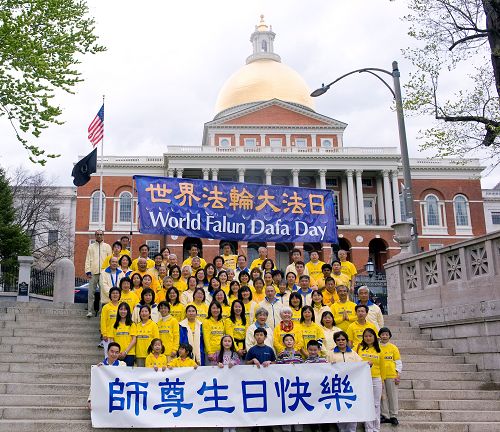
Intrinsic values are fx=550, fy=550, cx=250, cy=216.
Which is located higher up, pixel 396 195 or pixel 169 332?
pixel 396 195

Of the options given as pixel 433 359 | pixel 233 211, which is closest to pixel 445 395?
pixel 433 359

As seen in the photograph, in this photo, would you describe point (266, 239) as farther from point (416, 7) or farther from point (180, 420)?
point (416, 7)

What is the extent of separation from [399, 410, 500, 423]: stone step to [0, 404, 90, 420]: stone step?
5116 millimetres

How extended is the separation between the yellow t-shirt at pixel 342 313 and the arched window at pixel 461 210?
182 ft

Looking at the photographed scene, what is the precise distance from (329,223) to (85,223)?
50219mm

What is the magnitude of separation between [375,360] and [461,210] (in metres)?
57.7

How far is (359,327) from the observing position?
9227mm

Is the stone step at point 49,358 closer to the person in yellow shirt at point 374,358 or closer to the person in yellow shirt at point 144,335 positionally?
the person in yellow shirt at point 144,335

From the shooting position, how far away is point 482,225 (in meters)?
61.5

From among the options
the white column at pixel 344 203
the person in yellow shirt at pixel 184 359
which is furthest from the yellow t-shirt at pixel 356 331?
the white column at pixel 344 203

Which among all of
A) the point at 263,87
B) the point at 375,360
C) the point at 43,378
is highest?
the point at 263,87

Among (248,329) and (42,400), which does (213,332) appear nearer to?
(248,329)

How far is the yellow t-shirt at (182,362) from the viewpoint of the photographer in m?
8.22

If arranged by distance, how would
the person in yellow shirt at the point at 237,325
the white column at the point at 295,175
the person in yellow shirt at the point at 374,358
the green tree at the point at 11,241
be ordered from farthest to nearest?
the white column at the point at 295,175 → the green tree at the point at 11,241 → the person in yellow shirt at the point at 237,325 → the person in yellow shirt at the point at 374,358
